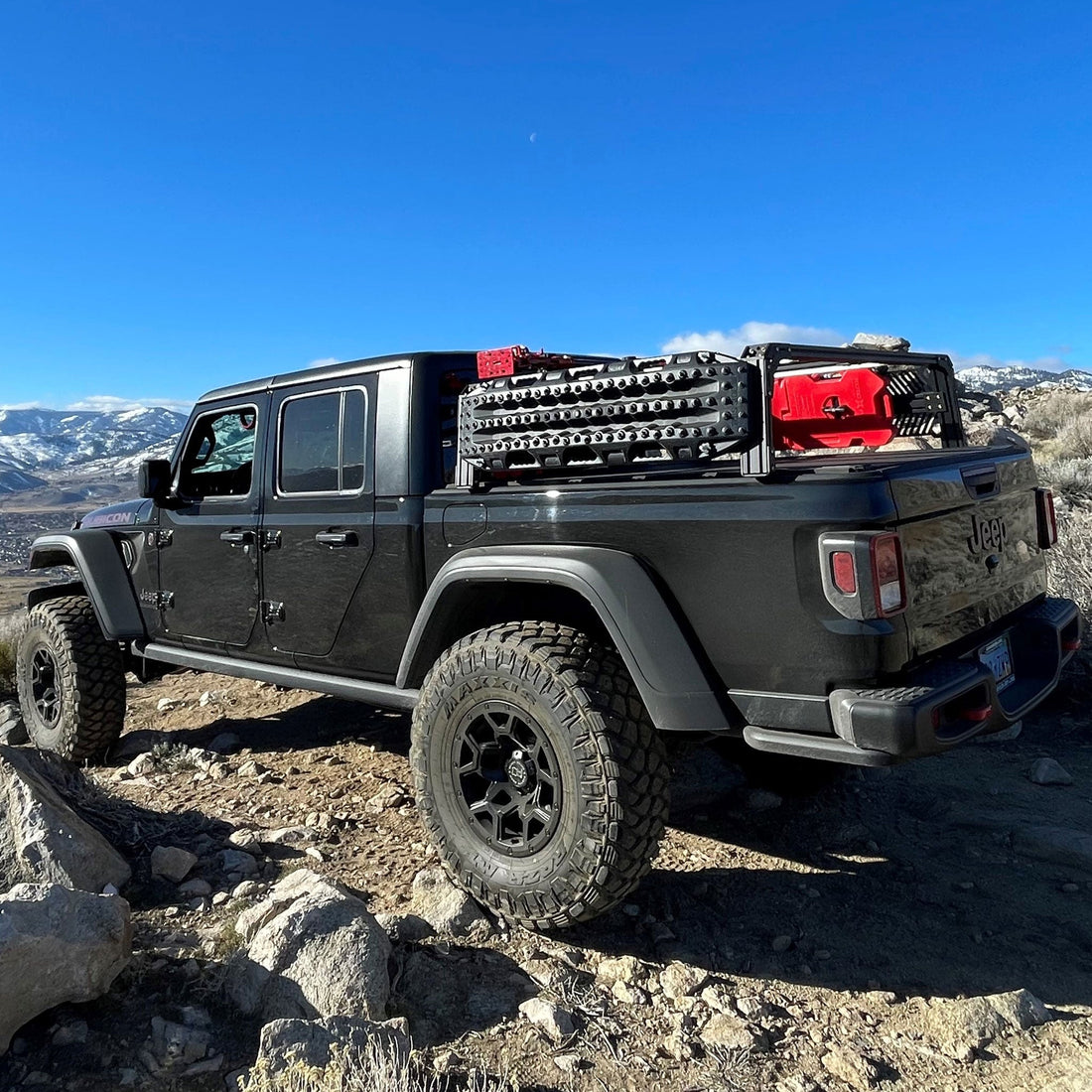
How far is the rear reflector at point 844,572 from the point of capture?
94.9 inches

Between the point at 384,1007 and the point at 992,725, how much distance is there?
1944mm

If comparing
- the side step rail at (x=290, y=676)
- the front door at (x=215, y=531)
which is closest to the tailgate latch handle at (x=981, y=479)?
the side step rail at (x=290, y=676)

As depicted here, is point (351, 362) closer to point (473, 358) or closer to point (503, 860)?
point (473, 358)

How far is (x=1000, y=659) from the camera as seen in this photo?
2945 millimetres

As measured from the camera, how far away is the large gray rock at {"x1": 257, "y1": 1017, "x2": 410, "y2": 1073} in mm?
2148

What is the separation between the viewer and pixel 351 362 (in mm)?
3943

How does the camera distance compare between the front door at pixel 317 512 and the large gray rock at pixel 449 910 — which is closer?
the large gray rock at pixel 449 910

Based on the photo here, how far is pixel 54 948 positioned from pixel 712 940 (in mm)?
1976

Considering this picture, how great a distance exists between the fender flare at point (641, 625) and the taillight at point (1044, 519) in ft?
5.63

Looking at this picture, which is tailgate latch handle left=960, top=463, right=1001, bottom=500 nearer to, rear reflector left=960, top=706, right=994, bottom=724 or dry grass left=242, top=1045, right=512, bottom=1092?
rear reflector left=960, top=706, right=994, bottom=724

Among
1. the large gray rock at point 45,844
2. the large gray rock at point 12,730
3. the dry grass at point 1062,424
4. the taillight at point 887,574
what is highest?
the dry grass at point 1062,424

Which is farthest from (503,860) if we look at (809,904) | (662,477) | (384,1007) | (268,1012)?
(662,477)

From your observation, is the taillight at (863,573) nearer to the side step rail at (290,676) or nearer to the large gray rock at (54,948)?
the side step rail at (290,676)

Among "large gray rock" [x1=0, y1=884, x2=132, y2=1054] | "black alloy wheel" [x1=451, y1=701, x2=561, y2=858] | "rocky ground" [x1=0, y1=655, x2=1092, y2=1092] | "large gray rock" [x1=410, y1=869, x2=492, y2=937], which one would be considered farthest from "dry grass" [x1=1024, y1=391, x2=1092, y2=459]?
"large gray rock" [x1=0, y1=884, x2=132, y2=1054]
